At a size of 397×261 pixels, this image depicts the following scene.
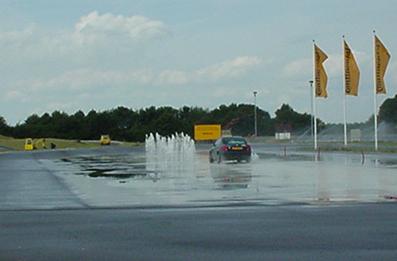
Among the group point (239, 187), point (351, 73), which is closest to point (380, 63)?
point (351, 73)

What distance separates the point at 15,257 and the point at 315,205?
8585 mm

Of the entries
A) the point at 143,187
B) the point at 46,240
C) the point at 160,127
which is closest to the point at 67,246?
the point at 46,240

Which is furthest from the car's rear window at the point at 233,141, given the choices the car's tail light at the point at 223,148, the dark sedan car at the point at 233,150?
the car's tail light at the point at 223,148

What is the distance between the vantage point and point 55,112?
14738 centimetres

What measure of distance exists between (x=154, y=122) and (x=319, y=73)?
8657cm

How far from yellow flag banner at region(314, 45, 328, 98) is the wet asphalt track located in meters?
39.4

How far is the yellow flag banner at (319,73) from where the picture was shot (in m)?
56.7

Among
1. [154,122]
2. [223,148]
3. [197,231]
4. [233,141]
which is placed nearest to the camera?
[197,231]

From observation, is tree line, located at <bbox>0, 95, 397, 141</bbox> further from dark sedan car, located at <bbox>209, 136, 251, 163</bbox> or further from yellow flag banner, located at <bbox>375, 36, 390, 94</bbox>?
dark sedan car, located at <bbox>209, 136, 251, 163</bbox>

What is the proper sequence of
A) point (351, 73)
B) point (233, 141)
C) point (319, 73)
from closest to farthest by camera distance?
point (233, 141), point (351, 73), point (319, 73)

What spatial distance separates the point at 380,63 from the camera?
1953 inches

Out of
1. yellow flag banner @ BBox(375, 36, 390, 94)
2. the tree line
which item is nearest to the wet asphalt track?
yellow flag banner @ BBox(375, 36, 390, 94)

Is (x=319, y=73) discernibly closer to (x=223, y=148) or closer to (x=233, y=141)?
(x=233, y=141)

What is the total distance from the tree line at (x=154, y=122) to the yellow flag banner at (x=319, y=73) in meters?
71.9
